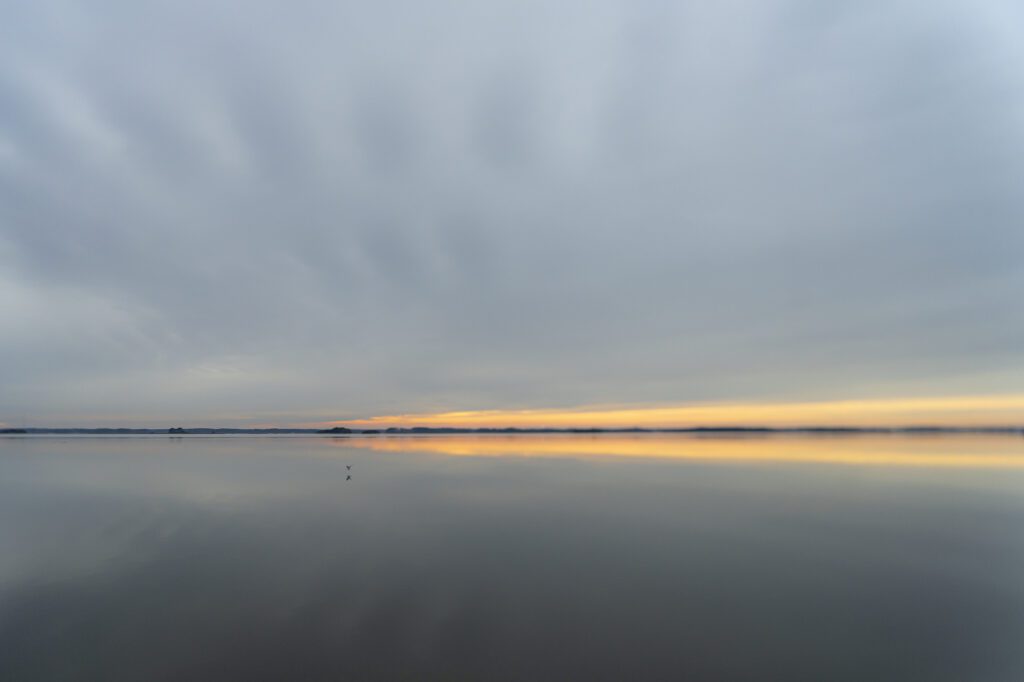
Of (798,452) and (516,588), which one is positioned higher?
(798,452)

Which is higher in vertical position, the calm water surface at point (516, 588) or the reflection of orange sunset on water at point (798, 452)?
the reflection of orange sunset on water at point (798, 452)

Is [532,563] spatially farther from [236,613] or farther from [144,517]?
[144,517]

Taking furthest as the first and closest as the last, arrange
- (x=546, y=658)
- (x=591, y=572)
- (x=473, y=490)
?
(x=473, y=490) → (x=591, y=572) → (x=546, y=658)

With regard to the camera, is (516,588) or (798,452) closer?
(516,588)

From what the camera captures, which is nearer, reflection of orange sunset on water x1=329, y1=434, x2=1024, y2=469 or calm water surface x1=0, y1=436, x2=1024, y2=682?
calm water surface x1=0, y1=436, x2=1024, y2=682

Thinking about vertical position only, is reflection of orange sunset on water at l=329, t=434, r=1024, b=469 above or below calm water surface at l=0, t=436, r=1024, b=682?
above

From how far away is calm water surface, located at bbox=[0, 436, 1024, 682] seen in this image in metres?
10.8

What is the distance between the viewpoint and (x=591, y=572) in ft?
54.8

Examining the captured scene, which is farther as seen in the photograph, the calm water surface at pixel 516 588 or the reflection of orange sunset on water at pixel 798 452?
the reflection of orange sunset on water at pixel 798 452

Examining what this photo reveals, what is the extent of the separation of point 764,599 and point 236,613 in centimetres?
1545

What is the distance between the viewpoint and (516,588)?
15180 mm

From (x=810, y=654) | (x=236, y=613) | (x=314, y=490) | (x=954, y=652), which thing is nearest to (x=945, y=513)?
(x=954, y=652)

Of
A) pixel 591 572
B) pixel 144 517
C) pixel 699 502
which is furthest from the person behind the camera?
pixel 699 502

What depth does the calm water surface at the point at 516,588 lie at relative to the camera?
1078 centimetres
